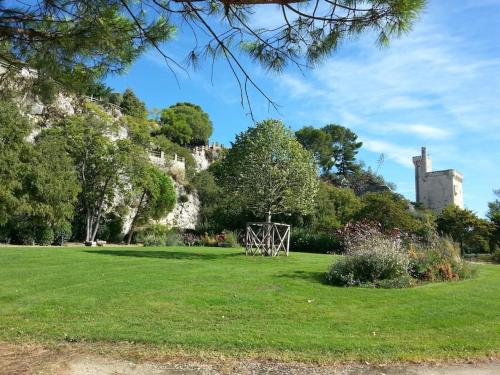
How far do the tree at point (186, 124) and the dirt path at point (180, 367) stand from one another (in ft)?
189

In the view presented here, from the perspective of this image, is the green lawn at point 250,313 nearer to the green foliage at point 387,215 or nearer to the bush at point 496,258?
the green foliage at point 387,215

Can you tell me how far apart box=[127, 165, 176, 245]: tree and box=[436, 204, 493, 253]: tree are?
2239 centimetres

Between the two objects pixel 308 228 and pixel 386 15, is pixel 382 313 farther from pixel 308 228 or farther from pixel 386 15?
pixel 308 228

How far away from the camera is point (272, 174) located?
19734 millimetres

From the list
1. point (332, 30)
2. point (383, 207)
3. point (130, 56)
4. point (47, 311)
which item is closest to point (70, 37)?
point (130, 56)

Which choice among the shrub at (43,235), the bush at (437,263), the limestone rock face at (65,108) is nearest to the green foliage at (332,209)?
the shrub at (43,235)

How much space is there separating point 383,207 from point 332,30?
2767 centimetres

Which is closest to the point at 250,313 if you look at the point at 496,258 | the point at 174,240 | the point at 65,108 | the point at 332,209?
the point at 174,240

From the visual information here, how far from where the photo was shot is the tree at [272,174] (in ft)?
65.6

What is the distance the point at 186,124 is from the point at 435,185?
1614 inches

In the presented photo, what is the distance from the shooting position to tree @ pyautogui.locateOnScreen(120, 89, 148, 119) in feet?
182

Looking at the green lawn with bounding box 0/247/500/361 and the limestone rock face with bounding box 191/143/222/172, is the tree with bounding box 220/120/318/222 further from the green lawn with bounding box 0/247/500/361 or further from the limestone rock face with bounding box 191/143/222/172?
the limestone rock face with bounding box 191/143/222/172

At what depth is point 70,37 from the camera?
5.88 meters

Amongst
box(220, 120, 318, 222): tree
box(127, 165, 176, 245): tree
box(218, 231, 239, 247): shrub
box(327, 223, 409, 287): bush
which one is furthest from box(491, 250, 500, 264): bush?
box(127, 165, 176, 245): tree
